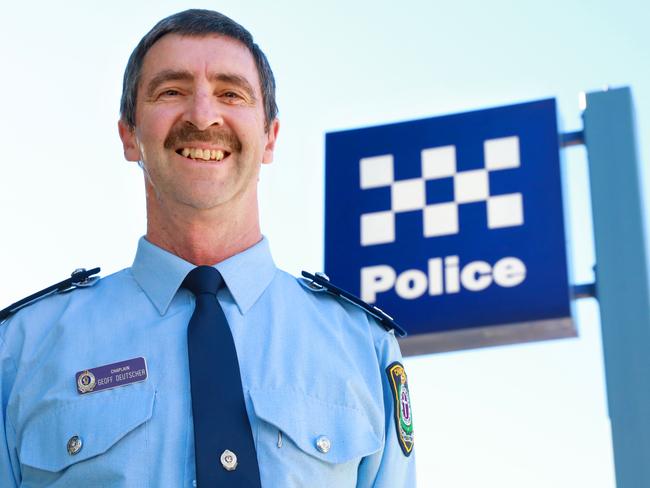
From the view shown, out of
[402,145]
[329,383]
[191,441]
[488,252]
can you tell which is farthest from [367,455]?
[402,145]

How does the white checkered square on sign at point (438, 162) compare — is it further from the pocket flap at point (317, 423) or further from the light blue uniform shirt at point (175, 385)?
the pocket flap at point (317, 423)

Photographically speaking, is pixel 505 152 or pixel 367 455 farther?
pixel 505 152

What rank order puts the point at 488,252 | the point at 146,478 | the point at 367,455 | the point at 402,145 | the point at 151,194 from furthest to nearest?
the point at 402,145 → the point at 488,252 → the point at 151,194 → the point at 367,455 → the point at 146,478

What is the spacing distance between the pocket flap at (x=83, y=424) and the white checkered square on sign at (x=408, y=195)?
9.19ft

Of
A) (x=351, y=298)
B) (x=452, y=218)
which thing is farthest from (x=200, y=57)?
(x=452, y=218)

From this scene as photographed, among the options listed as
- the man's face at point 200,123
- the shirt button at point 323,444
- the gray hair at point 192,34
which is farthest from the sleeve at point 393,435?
the gray hair at point 192,34

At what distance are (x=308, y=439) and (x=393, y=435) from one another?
9.1 inches

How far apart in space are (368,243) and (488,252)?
1.58 ft

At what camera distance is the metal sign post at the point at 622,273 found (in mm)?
4605

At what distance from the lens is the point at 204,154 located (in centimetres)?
291

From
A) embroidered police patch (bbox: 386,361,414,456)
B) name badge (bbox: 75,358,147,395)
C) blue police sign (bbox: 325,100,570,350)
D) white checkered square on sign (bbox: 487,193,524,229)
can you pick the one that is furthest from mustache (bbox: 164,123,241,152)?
white checkered square on sign (bbox: 487,193,524,229)

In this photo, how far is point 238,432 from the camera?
268cm

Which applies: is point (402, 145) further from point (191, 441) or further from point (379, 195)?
point (191, 441)

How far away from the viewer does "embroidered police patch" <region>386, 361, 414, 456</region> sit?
9.57ft
